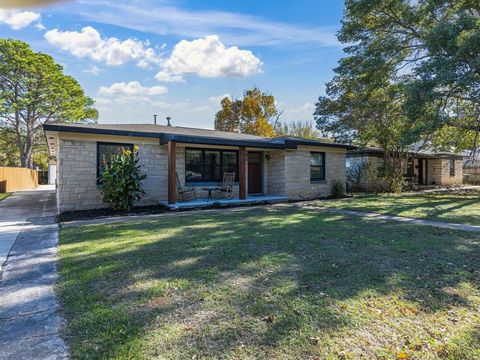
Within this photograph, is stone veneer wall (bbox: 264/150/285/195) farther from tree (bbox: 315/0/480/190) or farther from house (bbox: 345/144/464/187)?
house (bbox: 345/144/464/187)

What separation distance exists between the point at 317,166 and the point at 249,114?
15.7 metres

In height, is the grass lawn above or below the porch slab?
Result: below

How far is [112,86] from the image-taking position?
64.3ft

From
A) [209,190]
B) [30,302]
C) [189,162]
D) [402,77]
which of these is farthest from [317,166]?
[30,302]

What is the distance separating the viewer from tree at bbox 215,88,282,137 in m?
29.0

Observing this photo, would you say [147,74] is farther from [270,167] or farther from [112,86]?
[270,167]

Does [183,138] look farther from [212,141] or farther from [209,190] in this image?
[209,190]

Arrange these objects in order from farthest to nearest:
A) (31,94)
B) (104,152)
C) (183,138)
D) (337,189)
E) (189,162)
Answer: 1. (31,94)
2. (337,189)
3. (189,162)
4. (183,138)
5. (104,152)

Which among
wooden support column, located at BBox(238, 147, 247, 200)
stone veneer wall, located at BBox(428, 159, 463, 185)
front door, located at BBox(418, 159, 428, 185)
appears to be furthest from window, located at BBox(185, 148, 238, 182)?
stone veneer wall, located at BBox(428, 159, 463, 185)

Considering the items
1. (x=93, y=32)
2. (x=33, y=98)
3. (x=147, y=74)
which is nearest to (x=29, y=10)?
(x=93, y=32)

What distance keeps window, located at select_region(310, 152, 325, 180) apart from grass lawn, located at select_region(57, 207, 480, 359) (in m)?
8.78

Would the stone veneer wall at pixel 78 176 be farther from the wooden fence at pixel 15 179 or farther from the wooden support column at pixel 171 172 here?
the wooden fence at pixel 15 179

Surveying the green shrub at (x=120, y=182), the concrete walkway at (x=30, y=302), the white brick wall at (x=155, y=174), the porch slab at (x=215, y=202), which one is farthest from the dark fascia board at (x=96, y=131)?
the concrete walkway at (x=30, y=302)

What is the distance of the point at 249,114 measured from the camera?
2902cm
